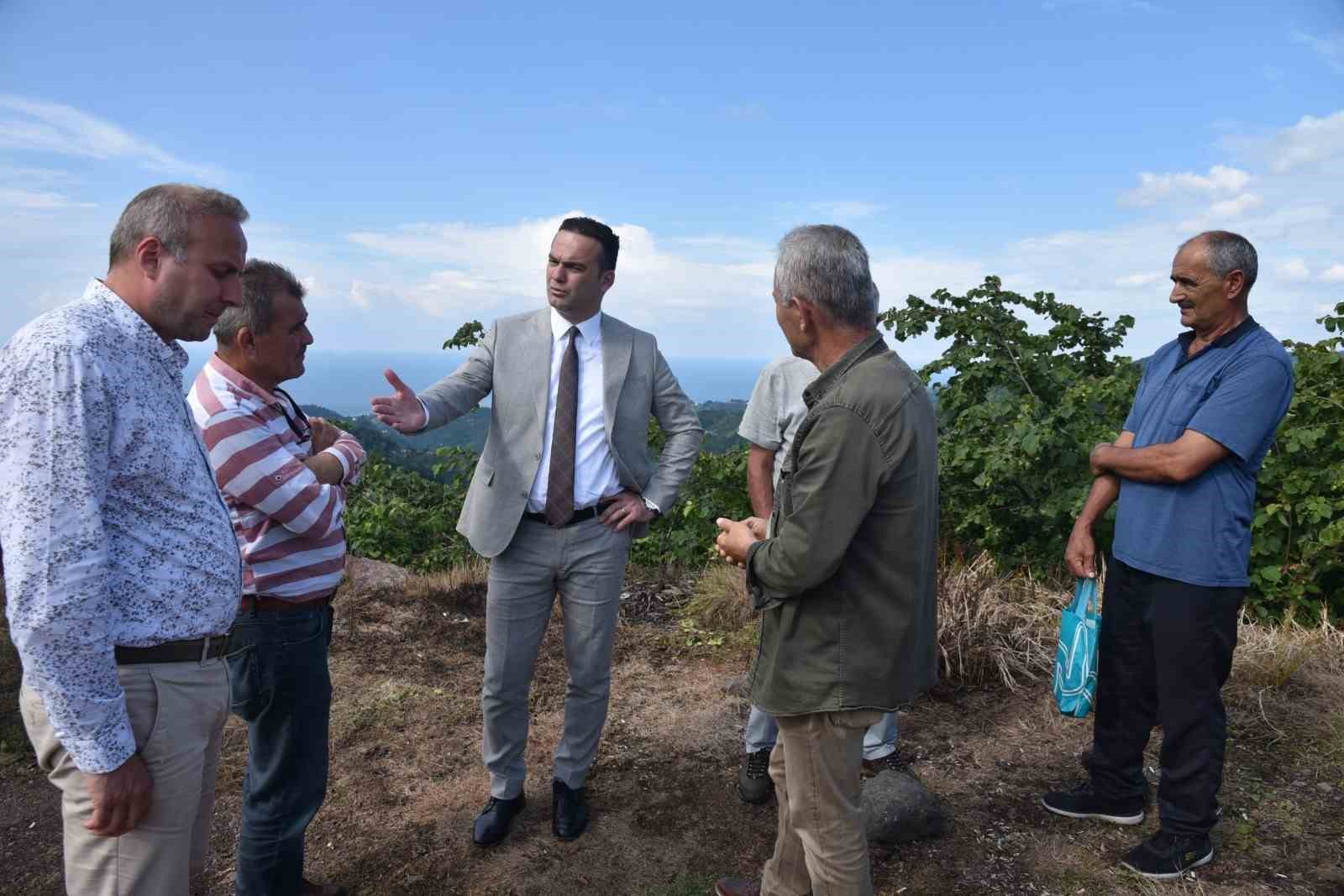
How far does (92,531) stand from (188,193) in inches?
31.2

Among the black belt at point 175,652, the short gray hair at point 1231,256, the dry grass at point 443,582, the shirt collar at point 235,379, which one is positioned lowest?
the dry grass at point 443,582

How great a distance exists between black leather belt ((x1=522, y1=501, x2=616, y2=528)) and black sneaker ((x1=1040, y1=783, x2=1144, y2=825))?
2282 mm

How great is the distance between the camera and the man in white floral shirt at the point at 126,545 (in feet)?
5.49

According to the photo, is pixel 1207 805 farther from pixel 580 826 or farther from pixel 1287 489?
pixel 1287 489

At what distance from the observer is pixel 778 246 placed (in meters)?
2.45

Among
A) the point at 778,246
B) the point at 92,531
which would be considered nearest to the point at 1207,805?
the point at 778,246

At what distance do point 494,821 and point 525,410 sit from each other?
1.65 metres

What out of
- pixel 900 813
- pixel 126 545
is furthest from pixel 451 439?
pixel 126 545

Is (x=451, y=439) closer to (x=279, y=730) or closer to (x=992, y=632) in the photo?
(x=992, y=632)

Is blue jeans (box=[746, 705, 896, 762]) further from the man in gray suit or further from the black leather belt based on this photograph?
the black leather belt

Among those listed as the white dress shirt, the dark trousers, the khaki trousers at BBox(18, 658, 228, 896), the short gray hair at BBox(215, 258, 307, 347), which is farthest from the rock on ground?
the short gray hair at BBox(215, 258, 307, 347)

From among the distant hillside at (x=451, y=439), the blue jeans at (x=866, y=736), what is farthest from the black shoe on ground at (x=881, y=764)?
the distant hillside at (x=451, y=439)

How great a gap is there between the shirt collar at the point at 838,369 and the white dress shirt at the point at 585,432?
4.29 ft

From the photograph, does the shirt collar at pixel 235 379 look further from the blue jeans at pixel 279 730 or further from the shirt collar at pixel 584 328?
the shirt collar at pixel 584 328
